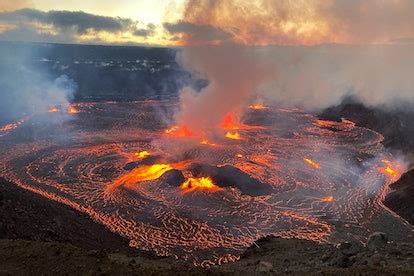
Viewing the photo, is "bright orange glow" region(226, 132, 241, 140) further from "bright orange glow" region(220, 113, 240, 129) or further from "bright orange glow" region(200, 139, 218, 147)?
"bright orange glow" region(200, 139, 218, 147)

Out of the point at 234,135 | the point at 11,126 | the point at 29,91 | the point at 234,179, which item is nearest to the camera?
the point at 234,179

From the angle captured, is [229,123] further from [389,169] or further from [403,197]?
[403,197]

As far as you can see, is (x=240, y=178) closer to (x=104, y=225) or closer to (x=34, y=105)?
(x=104, y=225)

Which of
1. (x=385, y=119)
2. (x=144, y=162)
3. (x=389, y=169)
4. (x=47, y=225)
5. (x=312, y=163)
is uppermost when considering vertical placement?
(x=47, y=225)

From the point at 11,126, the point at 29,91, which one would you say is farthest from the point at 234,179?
the point at 29,91

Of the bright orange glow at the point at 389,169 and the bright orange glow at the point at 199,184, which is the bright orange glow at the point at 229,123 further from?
the bright orange glow at the point at 199,184

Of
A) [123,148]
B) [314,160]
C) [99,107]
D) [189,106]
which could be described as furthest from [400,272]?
[99,107]

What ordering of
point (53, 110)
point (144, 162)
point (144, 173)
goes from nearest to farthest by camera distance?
point (144, 173) → point (144, 162) → point (53, 110)

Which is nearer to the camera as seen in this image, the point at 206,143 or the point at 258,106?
the point at 206,143
